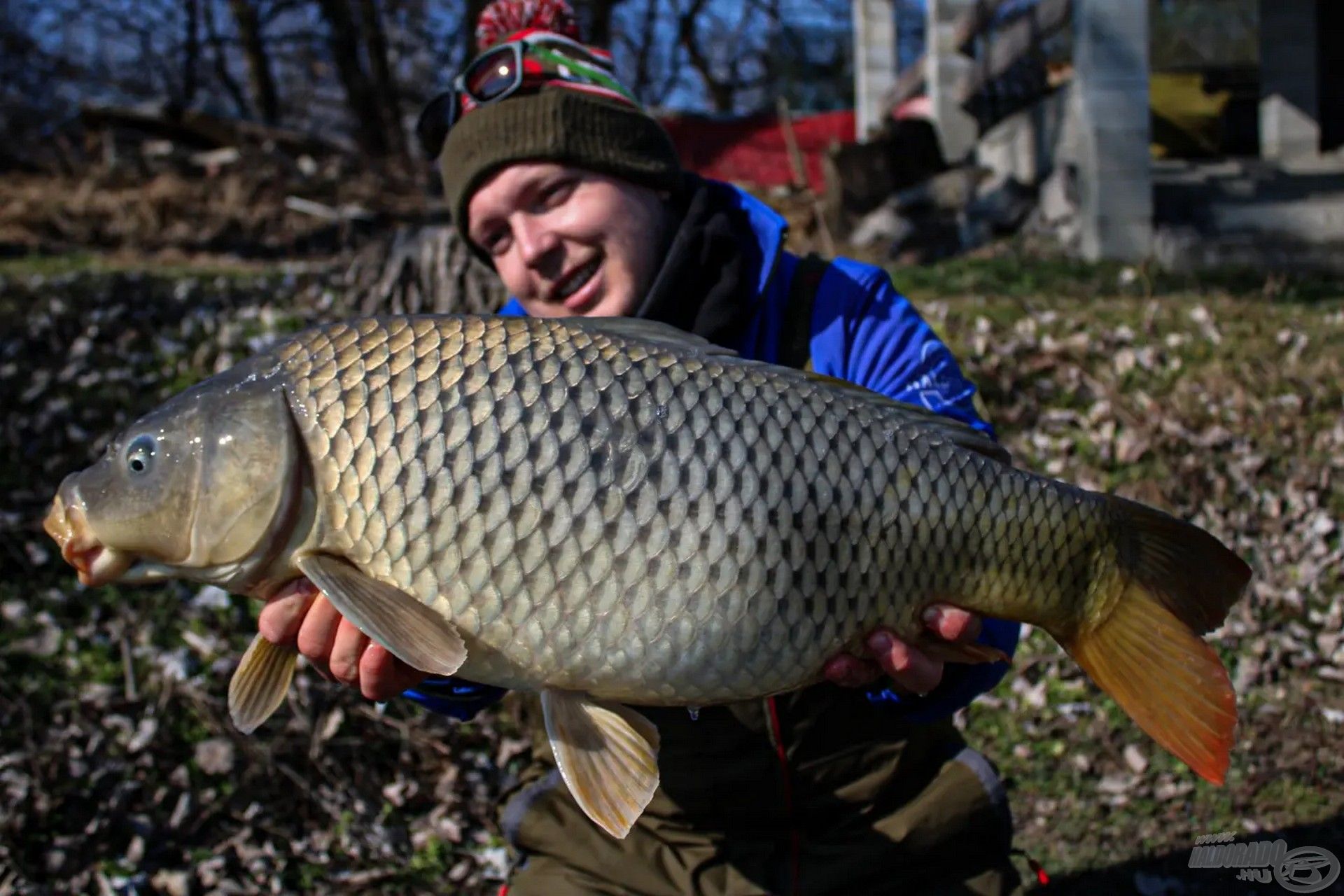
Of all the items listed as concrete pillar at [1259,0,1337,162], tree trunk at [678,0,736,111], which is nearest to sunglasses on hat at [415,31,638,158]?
concrete pillar at [1259,0,1337,162]

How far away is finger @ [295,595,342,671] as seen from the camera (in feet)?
4.16

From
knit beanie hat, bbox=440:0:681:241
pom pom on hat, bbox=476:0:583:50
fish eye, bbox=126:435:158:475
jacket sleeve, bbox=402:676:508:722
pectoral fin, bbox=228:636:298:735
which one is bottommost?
jacket sleeve, bbox=402:676:508:722

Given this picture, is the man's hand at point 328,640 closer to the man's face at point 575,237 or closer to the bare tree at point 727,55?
the man's face at point 575,237

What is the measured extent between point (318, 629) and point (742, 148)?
1205cm

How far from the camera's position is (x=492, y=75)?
6.30ft

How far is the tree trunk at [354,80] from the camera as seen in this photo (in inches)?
451

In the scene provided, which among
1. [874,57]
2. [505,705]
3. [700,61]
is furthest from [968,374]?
[700,61]

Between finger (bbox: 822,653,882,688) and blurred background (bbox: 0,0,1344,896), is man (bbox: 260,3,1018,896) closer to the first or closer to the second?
finger (bbox: 822,653,882,688)

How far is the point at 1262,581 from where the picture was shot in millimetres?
3156

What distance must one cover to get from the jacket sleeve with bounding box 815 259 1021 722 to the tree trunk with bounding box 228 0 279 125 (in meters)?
11.6

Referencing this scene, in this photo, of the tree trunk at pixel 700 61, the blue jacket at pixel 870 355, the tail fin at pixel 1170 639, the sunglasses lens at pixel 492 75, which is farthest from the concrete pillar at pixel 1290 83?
the tree trunk at pixel 700 61

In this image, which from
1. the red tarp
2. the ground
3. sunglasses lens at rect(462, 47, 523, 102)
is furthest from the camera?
the red tarp

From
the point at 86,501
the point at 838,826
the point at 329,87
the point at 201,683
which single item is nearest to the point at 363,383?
the point at 86,501

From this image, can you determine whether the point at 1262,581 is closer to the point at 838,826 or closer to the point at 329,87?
the point at 838,826
